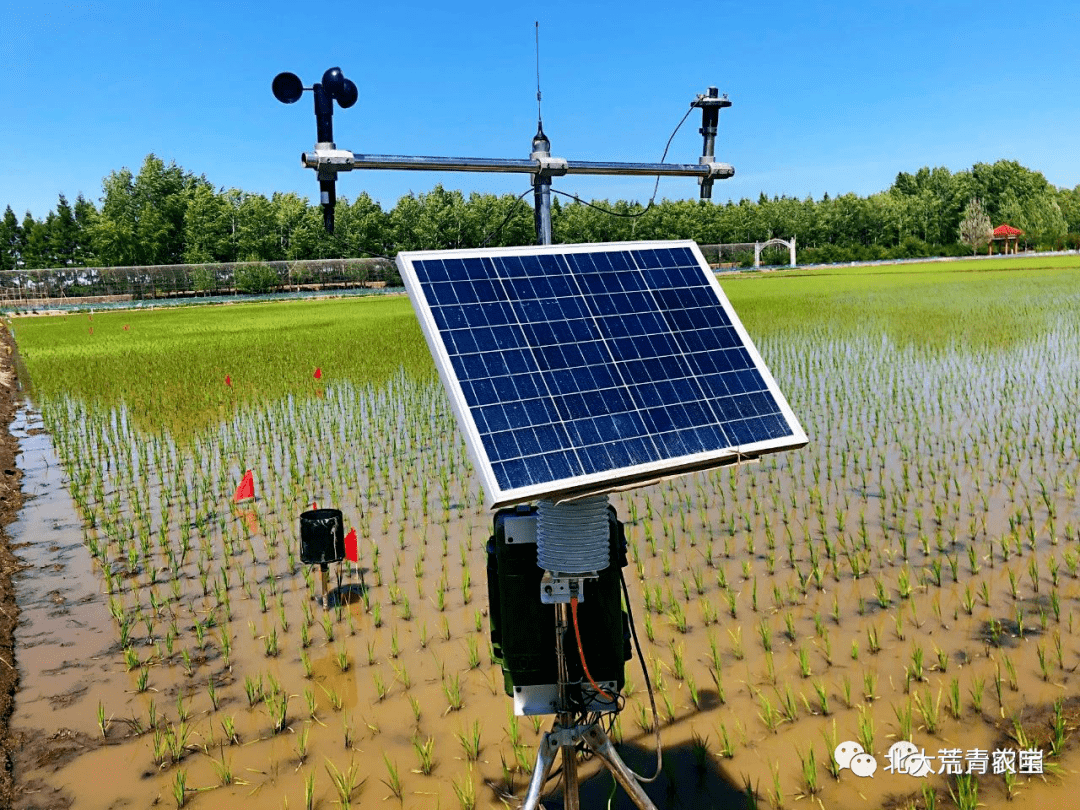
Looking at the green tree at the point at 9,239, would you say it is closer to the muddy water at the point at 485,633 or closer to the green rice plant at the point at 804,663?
the muddy water at the point at 485,633

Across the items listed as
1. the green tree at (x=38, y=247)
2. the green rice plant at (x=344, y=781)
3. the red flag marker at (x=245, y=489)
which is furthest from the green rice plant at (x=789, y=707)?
the green tree at (x=38, y=247)

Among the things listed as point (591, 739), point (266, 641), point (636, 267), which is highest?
point (636, 267)

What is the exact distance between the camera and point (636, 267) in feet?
14.6

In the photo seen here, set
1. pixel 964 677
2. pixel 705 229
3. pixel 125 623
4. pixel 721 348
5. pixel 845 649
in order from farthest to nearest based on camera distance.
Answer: pixel 705 229 < pixel 125 623 < pixel 845 649 < pixel 964 677 < pixel 721 348

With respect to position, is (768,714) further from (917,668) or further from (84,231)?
(84,231)

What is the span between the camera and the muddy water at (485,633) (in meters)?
5.03

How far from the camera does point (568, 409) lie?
3607 millimetres

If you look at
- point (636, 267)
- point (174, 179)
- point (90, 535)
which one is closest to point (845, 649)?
point (636, 267)

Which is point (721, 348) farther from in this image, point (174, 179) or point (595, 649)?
point (174, 179)

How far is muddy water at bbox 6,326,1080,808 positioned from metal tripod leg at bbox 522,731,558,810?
3.60 ft

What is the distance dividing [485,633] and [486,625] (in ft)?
0.73

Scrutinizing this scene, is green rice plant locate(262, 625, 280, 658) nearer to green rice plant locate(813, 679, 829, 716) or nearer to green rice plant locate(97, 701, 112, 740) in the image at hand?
green rice plant locate(97, 701, 112, 740)

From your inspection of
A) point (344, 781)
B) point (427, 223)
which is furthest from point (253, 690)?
point (427, 223)

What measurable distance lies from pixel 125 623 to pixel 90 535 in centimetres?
339
